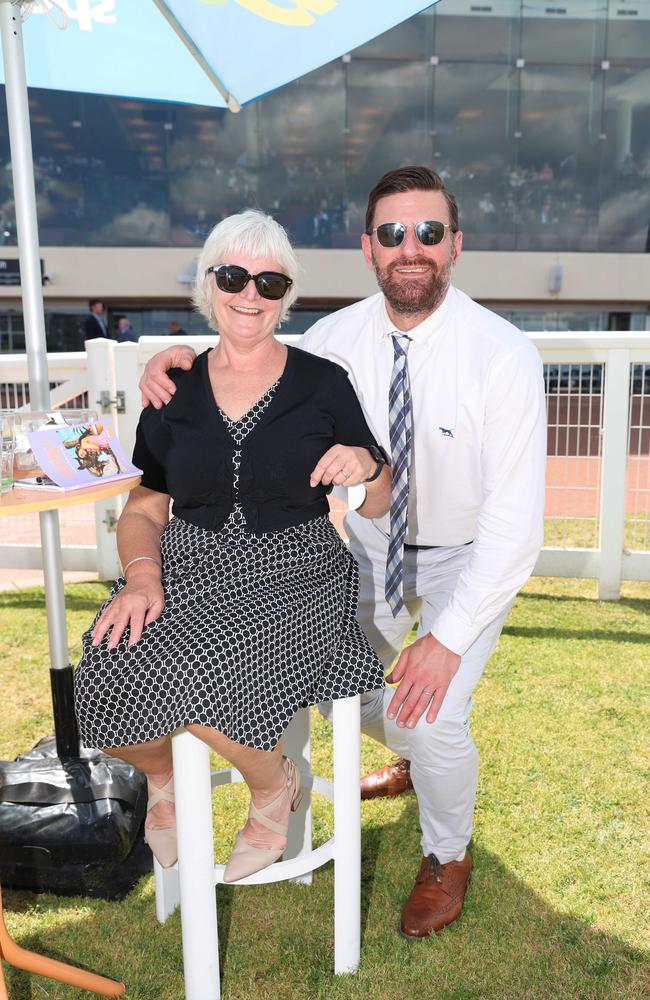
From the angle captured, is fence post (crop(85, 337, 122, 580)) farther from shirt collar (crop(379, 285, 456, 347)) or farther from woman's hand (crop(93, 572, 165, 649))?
woman's hand (crop(93, 572, 165, 649))

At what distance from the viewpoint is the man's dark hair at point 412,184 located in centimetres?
265

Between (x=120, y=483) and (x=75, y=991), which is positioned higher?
(x=120, y=483)

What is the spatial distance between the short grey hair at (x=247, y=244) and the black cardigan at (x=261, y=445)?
9.9 inches

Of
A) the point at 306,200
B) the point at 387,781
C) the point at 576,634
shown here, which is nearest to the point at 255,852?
the point at 387,781

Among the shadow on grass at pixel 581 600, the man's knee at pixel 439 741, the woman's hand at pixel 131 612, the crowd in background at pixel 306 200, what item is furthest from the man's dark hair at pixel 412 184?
the crowd in background at pixel 306 200

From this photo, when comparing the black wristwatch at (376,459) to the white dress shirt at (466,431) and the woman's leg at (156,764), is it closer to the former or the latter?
the white dress shirt at (466,431)

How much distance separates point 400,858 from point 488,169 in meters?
23.9

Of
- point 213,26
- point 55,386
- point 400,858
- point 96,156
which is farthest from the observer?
point 96,156

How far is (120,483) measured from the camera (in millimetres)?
2098

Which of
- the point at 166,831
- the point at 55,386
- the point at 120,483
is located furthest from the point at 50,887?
the point at 55,386

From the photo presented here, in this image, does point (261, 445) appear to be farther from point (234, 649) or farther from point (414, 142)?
point (414, 142)

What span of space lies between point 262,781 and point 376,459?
864 millimetres

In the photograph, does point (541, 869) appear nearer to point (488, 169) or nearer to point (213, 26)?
point (213, 26)

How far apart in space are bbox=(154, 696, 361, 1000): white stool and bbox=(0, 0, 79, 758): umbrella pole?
2.31ft
